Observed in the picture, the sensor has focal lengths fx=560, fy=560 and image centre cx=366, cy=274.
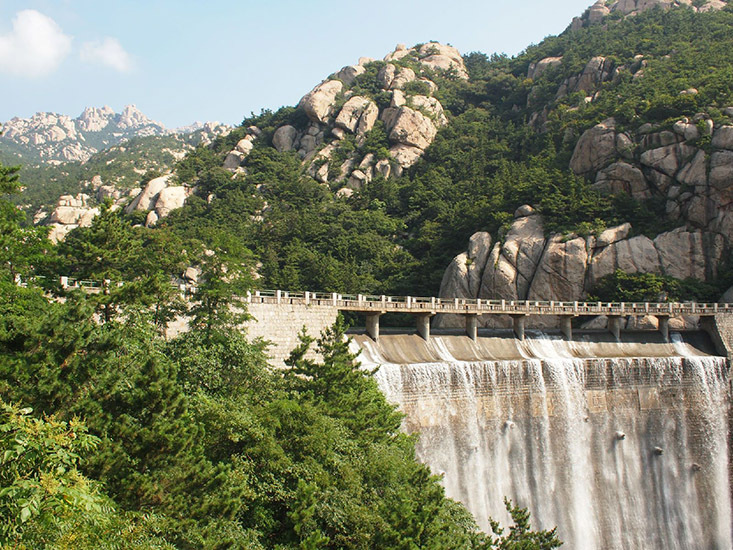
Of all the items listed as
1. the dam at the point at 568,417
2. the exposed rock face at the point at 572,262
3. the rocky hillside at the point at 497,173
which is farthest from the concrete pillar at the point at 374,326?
the exposed rock face at the point at 572,262

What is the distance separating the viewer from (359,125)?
103875mm

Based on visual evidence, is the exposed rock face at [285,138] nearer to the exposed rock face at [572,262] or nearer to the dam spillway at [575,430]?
the exposed rock face at [572,262]

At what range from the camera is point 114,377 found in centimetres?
1730

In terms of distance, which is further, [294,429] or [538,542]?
[538,542]

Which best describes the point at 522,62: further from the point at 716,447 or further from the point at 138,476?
the point at 138,476

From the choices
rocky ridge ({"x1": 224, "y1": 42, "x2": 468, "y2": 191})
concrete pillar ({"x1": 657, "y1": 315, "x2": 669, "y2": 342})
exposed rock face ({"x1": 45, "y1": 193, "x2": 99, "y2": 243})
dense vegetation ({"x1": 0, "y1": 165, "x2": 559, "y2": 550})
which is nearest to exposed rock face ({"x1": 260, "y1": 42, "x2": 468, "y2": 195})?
rocky ridge ({"x1": 224, "y1": 42, "x2": 468, "y2": 191})

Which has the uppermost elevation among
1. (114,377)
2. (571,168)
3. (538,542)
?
(571,168)

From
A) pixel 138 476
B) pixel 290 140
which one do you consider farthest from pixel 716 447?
pixel 290 140

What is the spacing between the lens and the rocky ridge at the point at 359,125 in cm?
9694

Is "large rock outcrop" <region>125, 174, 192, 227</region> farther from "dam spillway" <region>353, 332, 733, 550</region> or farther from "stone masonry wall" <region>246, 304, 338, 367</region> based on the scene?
"dam spillway" <region>353, 332, 733, 550</region>

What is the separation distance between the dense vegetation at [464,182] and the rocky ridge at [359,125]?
244 cm

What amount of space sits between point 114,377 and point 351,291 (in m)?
45.8

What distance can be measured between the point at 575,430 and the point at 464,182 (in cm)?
5252

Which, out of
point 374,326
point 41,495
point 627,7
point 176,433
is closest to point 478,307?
point 374,326
